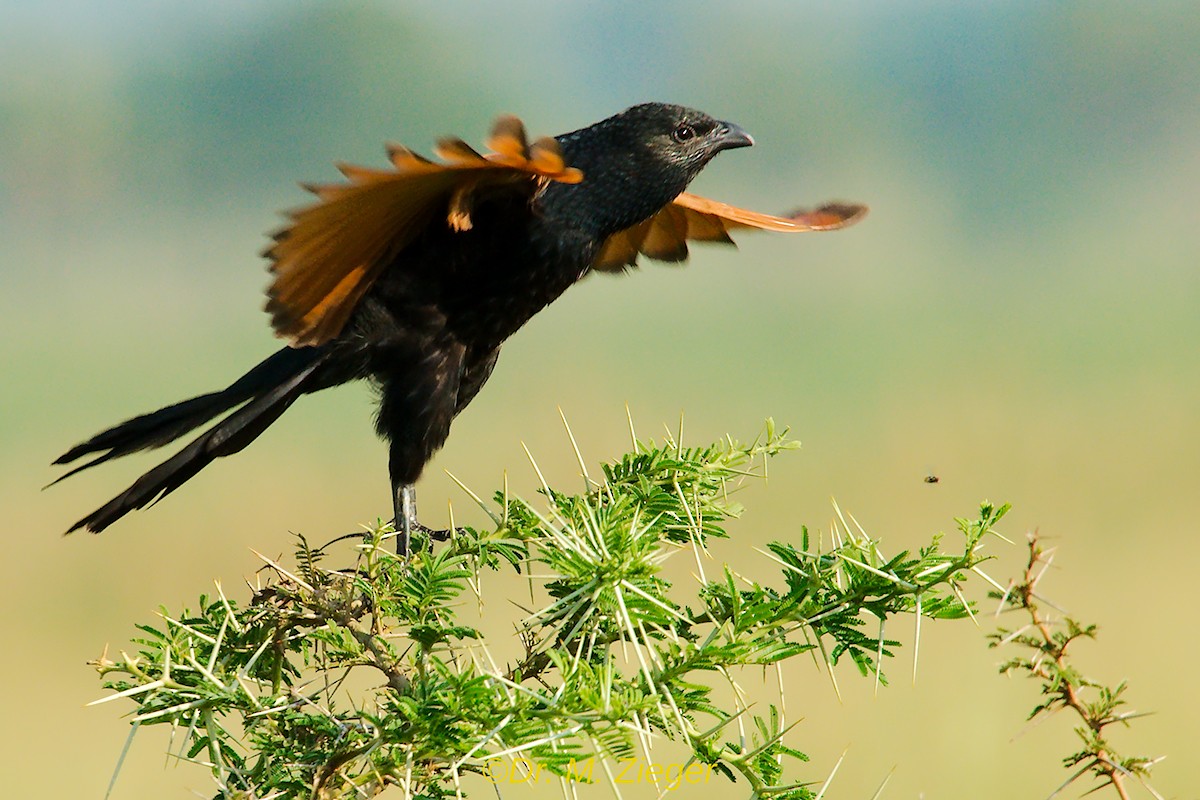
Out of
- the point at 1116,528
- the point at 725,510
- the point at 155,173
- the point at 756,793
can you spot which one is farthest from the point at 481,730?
the point at 155,173

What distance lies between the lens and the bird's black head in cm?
283

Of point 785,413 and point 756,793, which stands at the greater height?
point 785,413

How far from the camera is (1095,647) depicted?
8336mm

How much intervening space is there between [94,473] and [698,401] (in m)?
7.72

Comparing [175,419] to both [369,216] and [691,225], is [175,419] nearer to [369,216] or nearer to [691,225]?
[369,216]

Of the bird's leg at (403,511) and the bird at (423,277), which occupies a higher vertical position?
the bird at (423,277)

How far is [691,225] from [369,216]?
4.43 ft

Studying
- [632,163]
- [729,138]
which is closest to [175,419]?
[632,163]

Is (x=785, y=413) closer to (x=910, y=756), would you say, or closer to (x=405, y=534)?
(x=910, y=756)

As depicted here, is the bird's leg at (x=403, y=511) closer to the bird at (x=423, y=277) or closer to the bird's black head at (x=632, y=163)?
the bird at (x=423, y=277)

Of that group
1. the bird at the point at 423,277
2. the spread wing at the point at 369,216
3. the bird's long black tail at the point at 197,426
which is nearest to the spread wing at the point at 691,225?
the bird at the point at 423,277

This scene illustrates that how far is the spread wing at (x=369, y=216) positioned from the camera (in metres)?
2.12

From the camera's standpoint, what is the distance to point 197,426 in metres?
2.56

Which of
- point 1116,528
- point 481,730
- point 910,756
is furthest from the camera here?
point 1116,528
